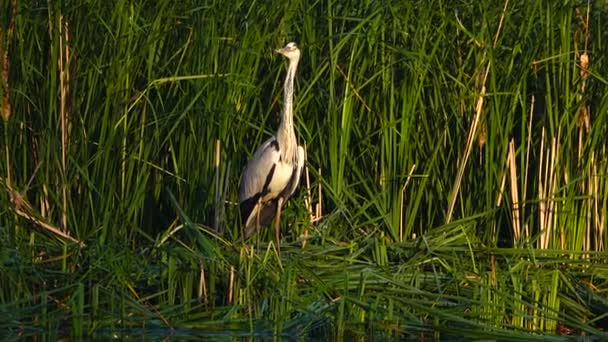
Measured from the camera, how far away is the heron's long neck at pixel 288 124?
784 centimetres

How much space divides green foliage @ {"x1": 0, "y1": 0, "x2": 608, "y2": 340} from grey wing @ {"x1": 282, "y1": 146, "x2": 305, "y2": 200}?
0.26 feet

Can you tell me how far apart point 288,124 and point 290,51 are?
1.21 feet

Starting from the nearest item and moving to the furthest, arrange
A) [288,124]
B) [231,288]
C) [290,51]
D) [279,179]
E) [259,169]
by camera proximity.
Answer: [231,288] < [290,51] < [288,124] < [259,169] < [279,179]

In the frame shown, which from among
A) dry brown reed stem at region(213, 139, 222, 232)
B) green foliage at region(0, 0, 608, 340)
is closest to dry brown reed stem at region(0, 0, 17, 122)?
green foliage at region(0, 0, 608, 340)

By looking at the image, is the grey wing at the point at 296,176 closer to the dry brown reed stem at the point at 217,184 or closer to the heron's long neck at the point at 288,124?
the heron's long neck at the point at 288,124

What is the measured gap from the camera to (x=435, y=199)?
8109 millimetres

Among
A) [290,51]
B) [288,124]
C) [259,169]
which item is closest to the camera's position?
[290,51]

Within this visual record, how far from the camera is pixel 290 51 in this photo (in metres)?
7.79

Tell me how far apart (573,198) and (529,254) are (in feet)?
1.31

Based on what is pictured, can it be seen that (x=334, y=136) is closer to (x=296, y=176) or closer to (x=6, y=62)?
(x=296, y=176)

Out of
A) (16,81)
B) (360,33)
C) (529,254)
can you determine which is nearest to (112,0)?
(16,81)

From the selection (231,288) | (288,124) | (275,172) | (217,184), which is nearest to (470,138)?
(288,124)

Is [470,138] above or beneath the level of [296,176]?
above

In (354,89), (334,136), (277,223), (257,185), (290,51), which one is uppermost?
(290,51)
